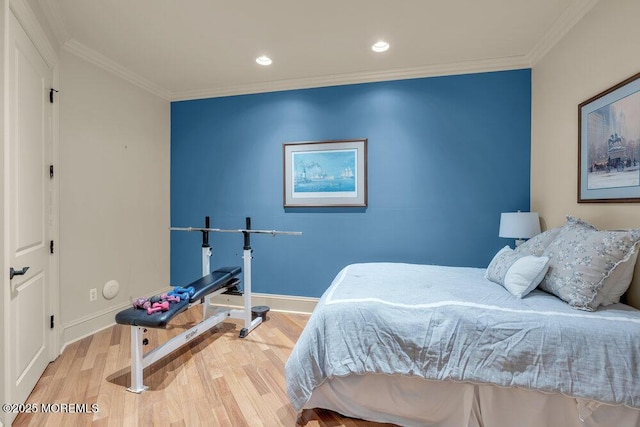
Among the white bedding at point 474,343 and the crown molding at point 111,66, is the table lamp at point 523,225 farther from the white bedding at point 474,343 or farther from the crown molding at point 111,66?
the crown molding at point 111,66

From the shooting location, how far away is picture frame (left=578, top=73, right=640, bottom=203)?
183 cm

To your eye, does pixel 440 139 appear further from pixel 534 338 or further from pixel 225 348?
pixel 225 348

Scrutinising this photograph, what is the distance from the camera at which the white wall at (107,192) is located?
8.91 ft

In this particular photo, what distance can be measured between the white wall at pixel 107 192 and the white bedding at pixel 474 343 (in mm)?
2347

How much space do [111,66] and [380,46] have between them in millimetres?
2670

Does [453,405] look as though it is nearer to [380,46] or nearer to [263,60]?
[380,46]

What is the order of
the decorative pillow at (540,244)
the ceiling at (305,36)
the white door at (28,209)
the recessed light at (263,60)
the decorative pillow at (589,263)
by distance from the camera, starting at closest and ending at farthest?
the decorative pillow at (589,263) → the white door at (28,209) → the decorative pillow at (540,244) → the ceiling at (305,36) → the recessed light at (263,60)

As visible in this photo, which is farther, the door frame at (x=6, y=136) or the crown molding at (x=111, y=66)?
the crown molding at (x=111, y=66)

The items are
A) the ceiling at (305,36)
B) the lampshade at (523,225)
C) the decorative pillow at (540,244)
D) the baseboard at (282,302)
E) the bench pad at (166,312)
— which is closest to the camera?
the bench pad at (166,312)

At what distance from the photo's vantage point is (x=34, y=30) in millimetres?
2025

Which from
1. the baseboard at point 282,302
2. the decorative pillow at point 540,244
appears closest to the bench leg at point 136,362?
the baseboard at point 282,302

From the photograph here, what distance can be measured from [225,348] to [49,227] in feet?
5.59

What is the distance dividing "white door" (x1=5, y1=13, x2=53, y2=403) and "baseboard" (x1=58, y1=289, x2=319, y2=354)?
0.40 m

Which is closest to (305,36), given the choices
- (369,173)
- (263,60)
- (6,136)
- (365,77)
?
(263,60)
